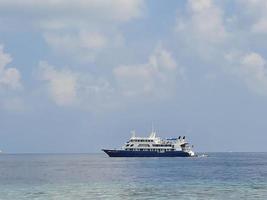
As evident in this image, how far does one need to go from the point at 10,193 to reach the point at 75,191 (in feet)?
27.0

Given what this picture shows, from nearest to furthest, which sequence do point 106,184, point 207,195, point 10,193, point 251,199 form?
point 251,199, point 207,195, point 10,193, point 106,184

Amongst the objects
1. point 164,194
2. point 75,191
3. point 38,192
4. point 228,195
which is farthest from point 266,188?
point 38,192

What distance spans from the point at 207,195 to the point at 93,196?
518 inches

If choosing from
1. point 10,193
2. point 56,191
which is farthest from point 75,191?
point 10,193

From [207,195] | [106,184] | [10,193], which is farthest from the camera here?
[106,184]

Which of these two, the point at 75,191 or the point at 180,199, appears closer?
the point at 180,199

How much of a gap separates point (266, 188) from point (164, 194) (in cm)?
1507

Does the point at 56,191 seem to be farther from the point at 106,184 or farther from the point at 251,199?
the point at 251,199

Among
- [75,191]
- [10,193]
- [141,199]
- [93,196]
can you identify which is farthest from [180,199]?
[10,193]

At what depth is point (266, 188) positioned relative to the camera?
7362 cm

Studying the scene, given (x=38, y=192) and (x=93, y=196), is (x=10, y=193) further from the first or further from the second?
(x=93, y=196)

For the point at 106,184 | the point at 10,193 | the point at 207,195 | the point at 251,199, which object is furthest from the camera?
the point at 106,184

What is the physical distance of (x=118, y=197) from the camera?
6394 centimetres

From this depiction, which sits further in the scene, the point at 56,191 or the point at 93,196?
the point at 56,191
